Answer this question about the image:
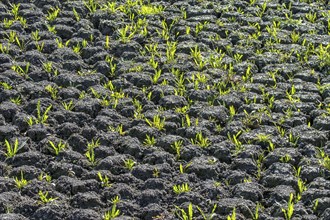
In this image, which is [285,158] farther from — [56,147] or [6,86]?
[6,86]

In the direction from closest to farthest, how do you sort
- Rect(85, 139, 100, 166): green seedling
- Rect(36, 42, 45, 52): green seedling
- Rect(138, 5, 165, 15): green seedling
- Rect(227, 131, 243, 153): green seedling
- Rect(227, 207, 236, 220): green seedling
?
Rect(227, 207, 236, 220): green seedling, Rect(85, 139, 100, 166): green seedling, Rect(227, 131, 243, 153): green seedling, Rect(36, 42, 45, 52): green seedling, Rect(138, 5, 165, 15): green seedling

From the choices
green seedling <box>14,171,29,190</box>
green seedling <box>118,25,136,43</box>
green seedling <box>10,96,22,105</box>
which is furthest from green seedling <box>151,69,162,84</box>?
green seedling <box>14,171,29,190</box>

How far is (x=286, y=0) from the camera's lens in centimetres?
695

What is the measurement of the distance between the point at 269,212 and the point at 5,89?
77.5 inches

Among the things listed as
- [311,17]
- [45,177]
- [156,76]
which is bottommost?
[45,177]

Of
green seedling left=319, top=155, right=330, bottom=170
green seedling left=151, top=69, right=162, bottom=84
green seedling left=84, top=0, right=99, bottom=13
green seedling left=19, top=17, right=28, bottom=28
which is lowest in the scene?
green seedling left=319, top=155, right=330, bottom=170

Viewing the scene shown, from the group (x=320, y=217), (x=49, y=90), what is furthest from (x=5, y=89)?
(x=320, y=217)

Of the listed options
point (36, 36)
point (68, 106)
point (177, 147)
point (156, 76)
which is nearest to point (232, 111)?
point (177, 147)

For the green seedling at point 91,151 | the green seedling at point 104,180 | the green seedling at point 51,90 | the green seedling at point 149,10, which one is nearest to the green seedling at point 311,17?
the green seedling at point 149,10

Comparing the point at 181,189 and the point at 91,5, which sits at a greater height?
the point at 91,5

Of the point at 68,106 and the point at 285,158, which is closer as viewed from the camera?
the point at 285,158

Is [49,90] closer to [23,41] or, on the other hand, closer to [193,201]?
[23,41]

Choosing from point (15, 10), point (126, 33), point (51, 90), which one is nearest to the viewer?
point (51, 90)

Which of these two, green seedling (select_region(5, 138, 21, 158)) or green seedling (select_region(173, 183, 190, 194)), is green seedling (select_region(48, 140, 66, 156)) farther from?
green seedling (select_region(173, 183, 190, 194))
